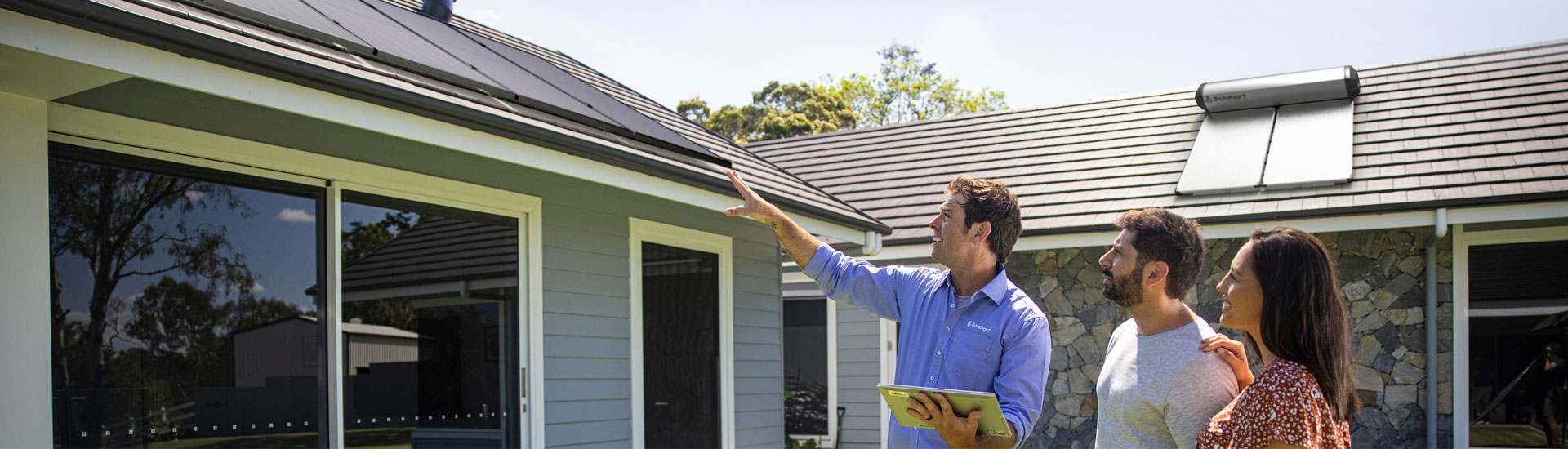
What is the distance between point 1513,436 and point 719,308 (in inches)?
210

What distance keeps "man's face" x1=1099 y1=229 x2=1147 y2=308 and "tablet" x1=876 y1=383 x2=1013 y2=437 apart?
477mm

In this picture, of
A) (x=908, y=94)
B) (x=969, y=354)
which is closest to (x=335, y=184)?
(x=969, y=354)

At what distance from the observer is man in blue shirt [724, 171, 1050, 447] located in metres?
2.72

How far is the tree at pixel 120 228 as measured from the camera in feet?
12.1

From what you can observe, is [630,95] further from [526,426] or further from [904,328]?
[904,328]

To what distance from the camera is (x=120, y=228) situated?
3.92 m

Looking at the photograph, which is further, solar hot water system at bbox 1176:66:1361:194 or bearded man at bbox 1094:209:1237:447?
solar hot water system at bbox 1176:66:1361:194

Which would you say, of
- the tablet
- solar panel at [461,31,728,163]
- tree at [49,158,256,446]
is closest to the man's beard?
the tablet

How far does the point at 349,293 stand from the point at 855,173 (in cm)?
686

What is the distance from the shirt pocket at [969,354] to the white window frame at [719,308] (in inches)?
137

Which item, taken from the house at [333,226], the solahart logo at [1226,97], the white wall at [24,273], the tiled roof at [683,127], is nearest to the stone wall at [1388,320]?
the solahart logo at [1226,97]

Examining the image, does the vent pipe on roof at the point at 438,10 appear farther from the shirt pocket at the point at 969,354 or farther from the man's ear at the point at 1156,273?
the man's ear at the point at 1156,273

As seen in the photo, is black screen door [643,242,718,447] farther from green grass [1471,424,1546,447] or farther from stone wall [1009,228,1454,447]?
green grass [1471,424,1546,447]

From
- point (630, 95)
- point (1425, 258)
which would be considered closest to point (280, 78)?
point (630, 95)
